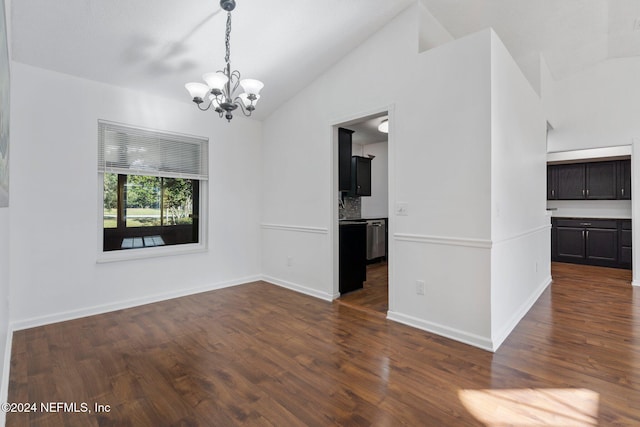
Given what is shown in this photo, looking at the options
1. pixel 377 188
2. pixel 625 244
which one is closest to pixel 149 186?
pixel 377 188

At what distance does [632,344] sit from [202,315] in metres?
3.95

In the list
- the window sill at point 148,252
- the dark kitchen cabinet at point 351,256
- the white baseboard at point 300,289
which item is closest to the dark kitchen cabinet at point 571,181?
the dark kitchen cabinet at point 351,256

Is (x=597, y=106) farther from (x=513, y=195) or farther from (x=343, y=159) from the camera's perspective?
(x=343, y=159)

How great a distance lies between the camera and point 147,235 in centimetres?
389

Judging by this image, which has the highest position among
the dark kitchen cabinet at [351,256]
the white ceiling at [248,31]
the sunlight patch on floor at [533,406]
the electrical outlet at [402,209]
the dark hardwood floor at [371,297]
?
the white ceiling at [248,31]

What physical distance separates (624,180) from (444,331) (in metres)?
5.52

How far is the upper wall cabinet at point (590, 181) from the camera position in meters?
5.71

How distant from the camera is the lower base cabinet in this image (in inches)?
222

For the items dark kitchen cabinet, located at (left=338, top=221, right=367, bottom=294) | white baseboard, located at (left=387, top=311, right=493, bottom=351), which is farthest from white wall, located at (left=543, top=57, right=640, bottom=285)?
white baseboard, located at (left=387, top=311, right=493, bottom=351)

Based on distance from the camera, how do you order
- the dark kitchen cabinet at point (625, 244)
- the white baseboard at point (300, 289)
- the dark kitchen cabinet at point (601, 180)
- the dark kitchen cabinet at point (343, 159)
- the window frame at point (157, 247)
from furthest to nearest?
the dark kitchen cabinet at point (601, 180) → the dark kitchen cabinet at point (625, 244) → the dark kitchen cabinet at point (343, 159) → the white baseboard at point (300, 289) → the window frame at point (157, 247)

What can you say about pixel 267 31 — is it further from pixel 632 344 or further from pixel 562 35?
pixel 632 344

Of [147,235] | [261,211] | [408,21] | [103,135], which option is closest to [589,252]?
[408,21]

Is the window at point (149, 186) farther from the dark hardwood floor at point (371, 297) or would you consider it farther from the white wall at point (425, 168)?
the dark hardwood floor at point (371, 297)

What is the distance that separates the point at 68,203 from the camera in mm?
3180
